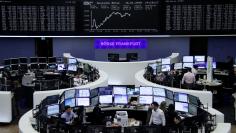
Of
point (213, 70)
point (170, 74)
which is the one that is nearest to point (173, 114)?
point (170, 74)

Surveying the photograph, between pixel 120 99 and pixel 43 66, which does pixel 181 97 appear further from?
pixel 43 66

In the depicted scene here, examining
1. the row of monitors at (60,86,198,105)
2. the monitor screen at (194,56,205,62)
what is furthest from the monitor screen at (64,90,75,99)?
the monitor screen at (194,56,205,62)

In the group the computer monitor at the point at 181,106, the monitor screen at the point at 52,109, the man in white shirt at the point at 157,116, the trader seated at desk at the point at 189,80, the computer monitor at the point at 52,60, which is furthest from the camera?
the computer monitor at the point at 52,60

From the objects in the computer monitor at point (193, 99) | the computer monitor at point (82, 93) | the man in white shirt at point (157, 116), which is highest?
the computer monitor at point (82, 93)

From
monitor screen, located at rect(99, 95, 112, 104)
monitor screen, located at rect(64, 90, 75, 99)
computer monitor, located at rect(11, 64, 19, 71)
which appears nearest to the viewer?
monitor screen, located at rect(64, 90, 75, 99)

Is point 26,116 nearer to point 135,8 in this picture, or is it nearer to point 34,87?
point 34,87

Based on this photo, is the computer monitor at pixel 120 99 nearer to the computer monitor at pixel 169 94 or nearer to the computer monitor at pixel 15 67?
the computer monitor at pixel 169 94

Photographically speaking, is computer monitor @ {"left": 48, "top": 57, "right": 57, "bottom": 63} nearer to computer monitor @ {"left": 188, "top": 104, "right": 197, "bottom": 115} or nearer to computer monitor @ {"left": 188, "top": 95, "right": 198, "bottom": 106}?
computer monitor @ {"left": 188, "top": 95, "right": 198, "bottom": 106}

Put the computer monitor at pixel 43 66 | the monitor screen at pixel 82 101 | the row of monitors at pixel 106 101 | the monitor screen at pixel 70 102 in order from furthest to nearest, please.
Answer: the computer monitor at pixel 43 66, the monitor screen at pixel 82 101, the monitor screen at pixel 70 102, the row of monitors at pixel 106 101

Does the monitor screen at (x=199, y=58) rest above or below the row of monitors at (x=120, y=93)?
above

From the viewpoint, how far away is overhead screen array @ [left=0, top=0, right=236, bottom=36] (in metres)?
16.8

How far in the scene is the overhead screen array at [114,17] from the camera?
55.2 ft

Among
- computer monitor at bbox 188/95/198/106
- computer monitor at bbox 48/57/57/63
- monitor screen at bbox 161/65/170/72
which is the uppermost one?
computer monitor at bbox 48/57/57/63

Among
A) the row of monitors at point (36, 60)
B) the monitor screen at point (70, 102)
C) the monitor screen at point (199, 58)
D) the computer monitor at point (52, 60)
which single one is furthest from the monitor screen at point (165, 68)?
the monitor screen at point (70, 102)
